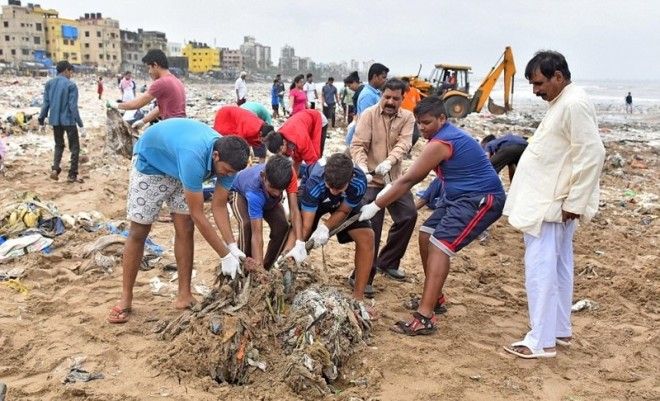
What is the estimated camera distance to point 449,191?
3.37 metres

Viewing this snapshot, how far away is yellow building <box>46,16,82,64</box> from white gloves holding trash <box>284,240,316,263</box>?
2584 inches

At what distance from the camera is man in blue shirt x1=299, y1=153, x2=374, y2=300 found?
3188 millimetres

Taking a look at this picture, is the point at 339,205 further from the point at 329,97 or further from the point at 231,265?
the point at 329,97

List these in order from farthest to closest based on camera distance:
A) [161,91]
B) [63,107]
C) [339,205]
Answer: [63,107] → [161,91] → [339,205]

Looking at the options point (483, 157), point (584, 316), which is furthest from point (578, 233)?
point (483, 157)

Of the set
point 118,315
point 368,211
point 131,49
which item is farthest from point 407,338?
point 131,49

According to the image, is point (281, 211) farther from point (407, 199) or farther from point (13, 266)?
point (13, 266)

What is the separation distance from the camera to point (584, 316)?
151 inches

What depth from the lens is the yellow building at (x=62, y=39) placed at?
60.3 m

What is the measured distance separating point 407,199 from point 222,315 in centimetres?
182

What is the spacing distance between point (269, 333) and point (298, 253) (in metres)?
0.58

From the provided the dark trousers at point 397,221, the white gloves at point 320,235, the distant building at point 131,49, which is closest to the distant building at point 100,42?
the distant building at point 131,49

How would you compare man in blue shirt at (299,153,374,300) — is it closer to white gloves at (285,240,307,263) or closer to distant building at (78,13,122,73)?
white gloves at (285,240,307,263)

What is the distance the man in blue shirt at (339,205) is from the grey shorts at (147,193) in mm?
848
